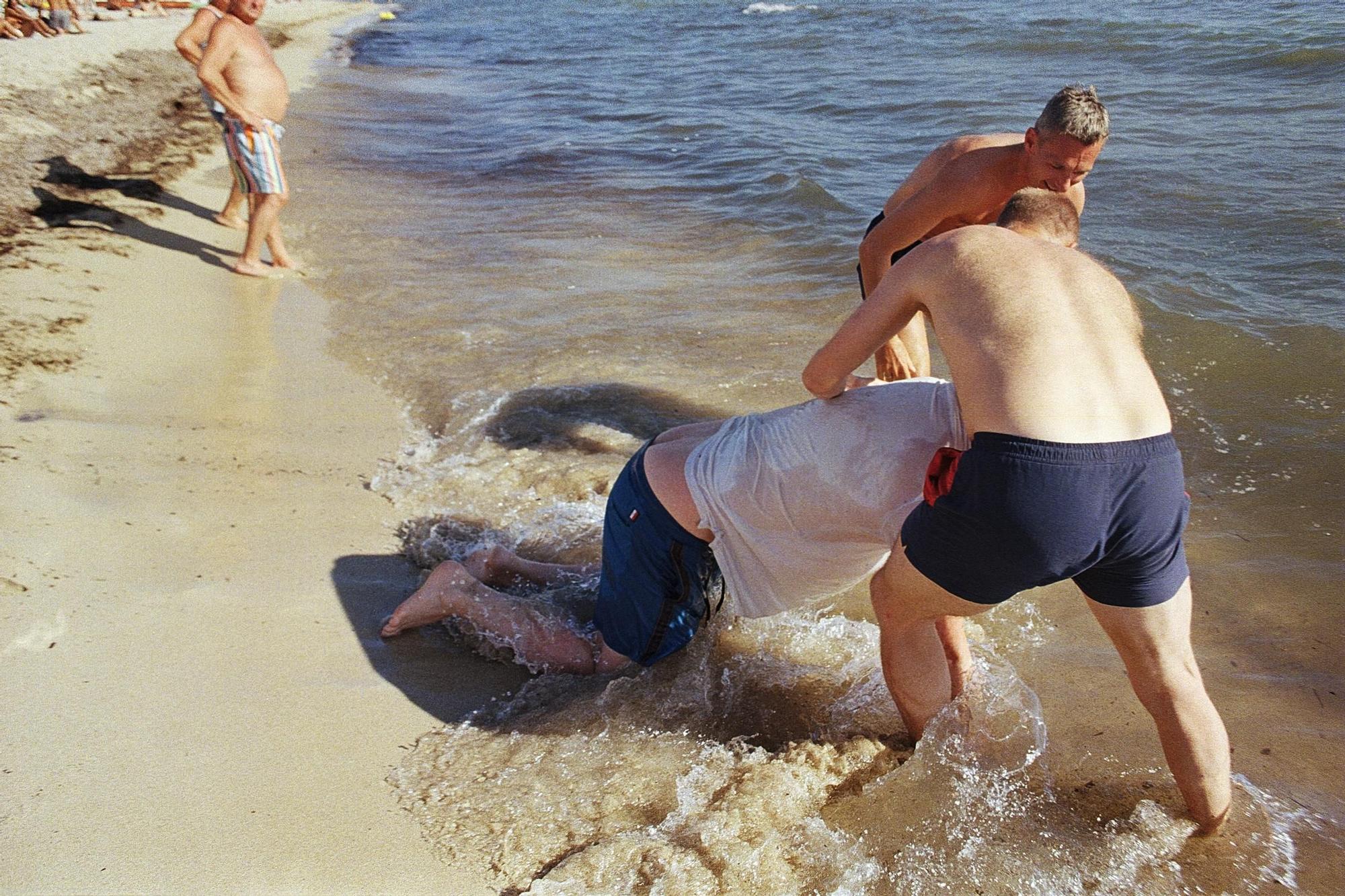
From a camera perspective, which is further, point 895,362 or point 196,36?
point 196,36

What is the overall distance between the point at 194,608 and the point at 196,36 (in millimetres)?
5032

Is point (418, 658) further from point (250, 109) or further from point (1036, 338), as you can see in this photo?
point (250, 109)

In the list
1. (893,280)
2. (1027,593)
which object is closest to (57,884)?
(893,280)

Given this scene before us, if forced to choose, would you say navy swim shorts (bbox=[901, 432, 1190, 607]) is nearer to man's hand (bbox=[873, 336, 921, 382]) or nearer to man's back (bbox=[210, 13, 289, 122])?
man's hand (bbox=[873, 336, 921, 382])

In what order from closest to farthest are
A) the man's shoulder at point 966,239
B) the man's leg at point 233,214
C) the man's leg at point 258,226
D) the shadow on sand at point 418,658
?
the man's shoulder at point 966,239
the shadow on sand at point 418,658
the man's leg at point 258,226
the man's leg at point 233,214

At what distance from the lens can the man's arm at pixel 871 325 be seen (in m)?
2.29

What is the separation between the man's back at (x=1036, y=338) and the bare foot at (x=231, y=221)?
6.45m

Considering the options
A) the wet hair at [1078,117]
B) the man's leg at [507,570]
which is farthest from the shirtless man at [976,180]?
the man's leg at [507,570]

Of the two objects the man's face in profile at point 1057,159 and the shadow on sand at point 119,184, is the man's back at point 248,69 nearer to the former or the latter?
the shadow on sand at point 119,184

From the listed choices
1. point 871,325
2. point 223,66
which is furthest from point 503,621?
point 223,66

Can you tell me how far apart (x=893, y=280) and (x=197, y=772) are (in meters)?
2.04

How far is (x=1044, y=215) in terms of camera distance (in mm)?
2459

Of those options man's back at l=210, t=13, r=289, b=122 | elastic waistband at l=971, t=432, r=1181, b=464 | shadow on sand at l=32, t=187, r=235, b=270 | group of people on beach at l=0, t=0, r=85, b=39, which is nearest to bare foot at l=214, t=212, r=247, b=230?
shadow on sand at l=32, t=187, r=235, b=270

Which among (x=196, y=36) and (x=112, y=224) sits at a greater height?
(x=196, y=36)
